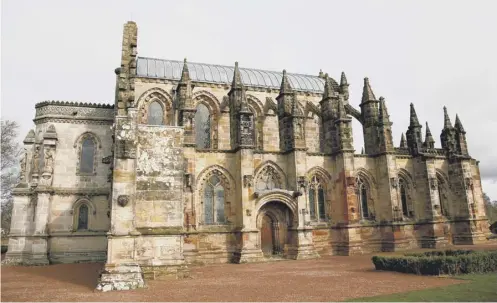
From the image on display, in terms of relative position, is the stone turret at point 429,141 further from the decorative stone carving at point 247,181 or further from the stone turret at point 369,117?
the decorative stone carving at point 247,181

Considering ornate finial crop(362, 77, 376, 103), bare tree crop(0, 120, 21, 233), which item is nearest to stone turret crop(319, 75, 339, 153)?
ornate finial crop(362, 77, 376, 103)

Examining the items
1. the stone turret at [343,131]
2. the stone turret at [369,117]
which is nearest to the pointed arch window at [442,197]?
the stone turret at [369,117]

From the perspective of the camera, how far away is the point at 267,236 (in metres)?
25.1

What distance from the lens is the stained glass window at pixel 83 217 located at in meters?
24.8

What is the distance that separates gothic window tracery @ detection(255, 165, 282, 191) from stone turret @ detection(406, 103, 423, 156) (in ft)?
38.7

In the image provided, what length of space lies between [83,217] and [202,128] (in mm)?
10806

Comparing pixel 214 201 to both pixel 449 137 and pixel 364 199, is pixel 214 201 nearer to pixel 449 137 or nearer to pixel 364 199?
pixel 364 199

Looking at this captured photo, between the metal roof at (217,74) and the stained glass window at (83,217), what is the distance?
10.8 metres

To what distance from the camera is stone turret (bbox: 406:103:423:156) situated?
93.5 feet

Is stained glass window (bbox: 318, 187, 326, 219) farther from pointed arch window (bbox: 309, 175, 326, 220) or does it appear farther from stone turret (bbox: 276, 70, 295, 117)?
stone turret (bbox: 276, 70, 295, 117)

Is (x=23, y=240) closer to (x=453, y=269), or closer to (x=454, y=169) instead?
(x=453, y=269)

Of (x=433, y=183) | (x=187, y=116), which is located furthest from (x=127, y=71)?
(x=433, y=183)

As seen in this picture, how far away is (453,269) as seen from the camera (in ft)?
43.7

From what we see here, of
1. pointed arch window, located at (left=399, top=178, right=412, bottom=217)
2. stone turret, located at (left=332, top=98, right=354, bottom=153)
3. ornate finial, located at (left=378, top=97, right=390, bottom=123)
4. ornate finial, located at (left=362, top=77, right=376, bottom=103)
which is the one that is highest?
ornate finial, located at (left=362, top=77, right=376, bottom=103)
